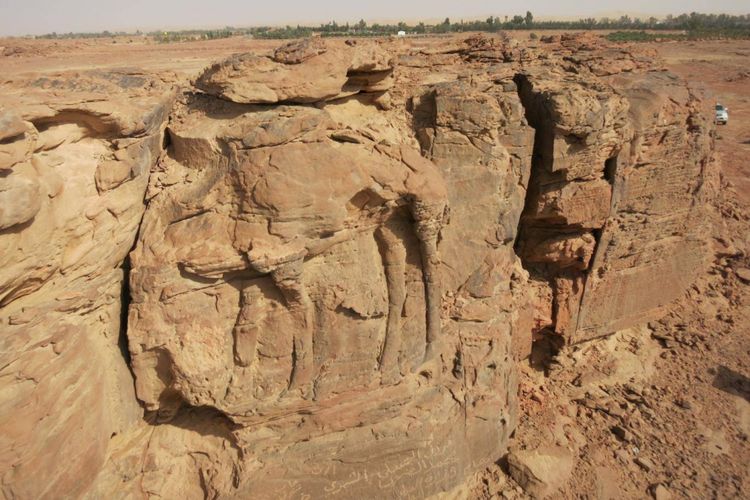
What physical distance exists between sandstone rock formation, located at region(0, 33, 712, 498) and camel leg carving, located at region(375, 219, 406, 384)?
24 mm

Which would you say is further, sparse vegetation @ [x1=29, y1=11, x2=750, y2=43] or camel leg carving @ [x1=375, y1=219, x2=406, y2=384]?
sparse vegetation @ [x1=29, y1=11, x2=750, y2=43]

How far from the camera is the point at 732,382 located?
6.94 metres

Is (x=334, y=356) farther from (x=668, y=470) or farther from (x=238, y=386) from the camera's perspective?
(x=668, y=470)

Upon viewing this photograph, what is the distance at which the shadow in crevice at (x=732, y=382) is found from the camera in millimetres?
6812

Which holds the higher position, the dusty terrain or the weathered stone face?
the weathered stone face

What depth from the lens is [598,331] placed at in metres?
7.41

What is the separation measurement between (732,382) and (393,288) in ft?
17.1

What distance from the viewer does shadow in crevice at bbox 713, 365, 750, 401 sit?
22.4 ft

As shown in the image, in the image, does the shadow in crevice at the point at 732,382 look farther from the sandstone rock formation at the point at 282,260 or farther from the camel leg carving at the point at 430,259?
the camel leg carving at the point at 430,259

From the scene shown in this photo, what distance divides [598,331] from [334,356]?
440 cm

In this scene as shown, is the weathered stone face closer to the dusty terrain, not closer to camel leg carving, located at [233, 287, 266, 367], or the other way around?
camel leg carving, located at [233, 287, 266, 367]

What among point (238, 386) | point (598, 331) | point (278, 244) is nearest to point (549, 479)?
point (598, 331)

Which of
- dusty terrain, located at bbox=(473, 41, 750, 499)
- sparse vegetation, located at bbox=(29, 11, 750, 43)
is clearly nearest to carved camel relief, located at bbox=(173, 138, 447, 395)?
dusty terrain, located at bbox=(473, 41, 750, 499)

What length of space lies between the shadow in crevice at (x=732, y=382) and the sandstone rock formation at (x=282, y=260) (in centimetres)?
303
